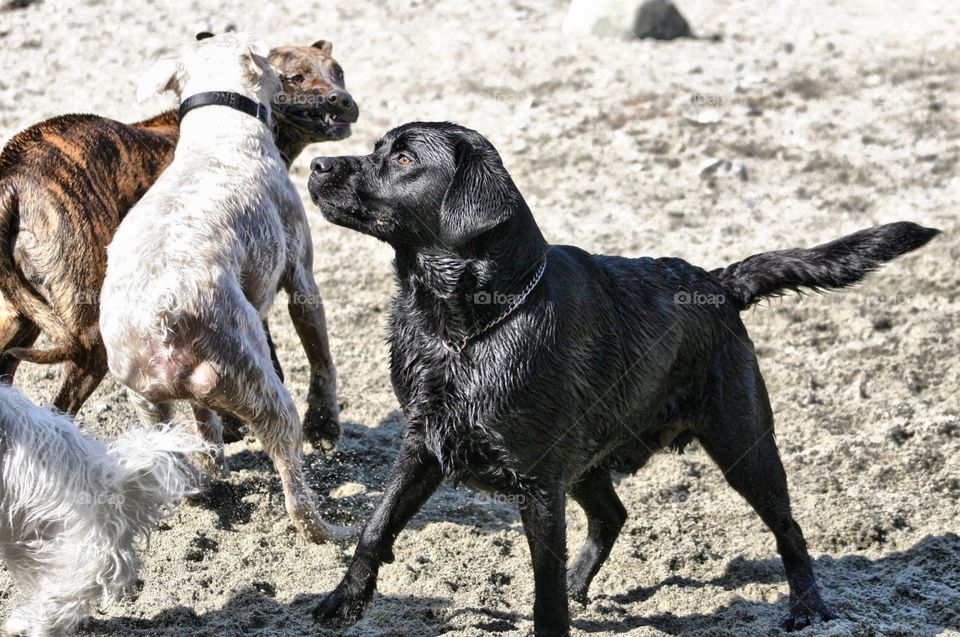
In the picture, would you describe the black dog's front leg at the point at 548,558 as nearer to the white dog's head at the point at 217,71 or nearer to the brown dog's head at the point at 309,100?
the white dog's head at the point at 217,71

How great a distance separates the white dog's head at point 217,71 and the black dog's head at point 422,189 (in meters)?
1.60

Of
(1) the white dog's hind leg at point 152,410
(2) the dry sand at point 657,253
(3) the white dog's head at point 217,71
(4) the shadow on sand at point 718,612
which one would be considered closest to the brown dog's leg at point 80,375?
(1) the white dog's hind leg at point 152,410

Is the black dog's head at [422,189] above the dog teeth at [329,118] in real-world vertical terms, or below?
below

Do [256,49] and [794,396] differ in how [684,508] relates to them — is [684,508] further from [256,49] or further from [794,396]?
[256,49]

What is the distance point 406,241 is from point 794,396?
3103 millimetres

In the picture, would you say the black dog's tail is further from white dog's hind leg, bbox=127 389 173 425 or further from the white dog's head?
the white dog's head

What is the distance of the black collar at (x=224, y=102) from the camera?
19.8ft

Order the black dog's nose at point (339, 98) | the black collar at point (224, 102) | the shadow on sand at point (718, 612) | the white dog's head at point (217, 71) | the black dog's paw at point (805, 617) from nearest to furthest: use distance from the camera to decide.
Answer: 1. the shadow on sand at point (718, 612)
2. the black dog's paw at point (805, 617)
3. the black collar at point (224, 102)
4. the white dog's head at point (217, 71)
5. the black dog's nose at point (339, 98)

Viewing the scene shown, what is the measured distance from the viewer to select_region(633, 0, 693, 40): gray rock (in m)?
11.8

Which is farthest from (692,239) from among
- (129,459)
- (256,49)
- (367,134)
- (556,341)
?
(129,459)

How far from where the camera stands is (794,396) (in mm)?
6793

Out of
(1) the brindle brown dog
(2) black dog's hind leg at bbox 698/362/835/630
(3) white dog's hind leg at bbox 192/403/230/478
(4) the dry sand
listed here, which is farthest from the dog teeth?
(2) black dog's hind leg at bbox 698/362/835/630

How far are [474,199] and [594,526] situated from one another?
67.3 inches

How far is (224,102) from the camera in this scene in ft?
19.8
